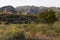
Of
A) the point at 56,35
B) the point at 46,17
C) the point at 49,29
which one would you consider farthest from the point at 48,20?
the point at 56,35

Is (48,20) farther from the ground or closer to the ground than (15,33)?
closer to the ground

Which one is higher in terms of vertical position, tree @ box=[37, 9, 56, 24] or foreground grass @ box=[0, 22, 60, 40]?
foreground grass @ box=[0, 22, 60, 40]

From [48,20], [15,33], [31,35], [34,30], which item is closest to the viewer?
[15,33]

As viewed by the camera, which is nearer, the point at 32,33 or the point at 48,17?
the point at 32,33

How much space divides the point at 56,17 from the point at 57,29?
37.2ft

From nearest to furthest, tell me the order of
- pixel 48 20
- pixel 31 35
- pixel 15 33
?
pixel 15 33 → pixel 31 35 → pixel 48 20

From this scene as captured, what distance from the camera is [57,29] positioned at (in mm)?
21516

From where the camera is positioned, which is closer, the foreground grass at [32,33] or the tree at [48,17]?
the foreground grass at [32,33]

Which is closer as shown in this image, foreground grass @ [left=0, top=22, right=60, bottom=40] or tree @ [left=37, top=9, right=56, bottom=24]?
foreground grass @ [left=0, top=22, right=60, bottom=40]

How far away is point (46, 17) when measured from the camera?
3159 centimetres

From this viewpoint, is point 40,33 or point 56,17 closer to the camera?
point 40,33

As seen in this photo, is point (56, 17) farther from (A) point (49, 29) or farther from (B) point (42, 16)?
(A) point (49, 29)

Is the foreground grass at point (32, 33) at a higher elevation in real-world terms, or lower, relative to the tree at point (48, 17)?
higher

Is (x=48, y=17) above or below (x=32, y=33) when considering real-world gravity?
below
